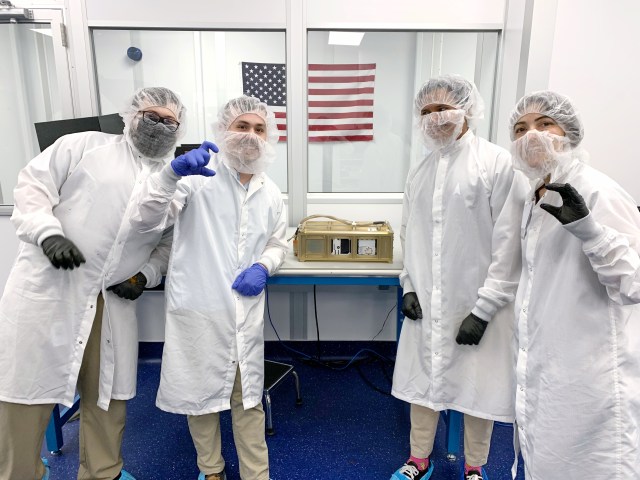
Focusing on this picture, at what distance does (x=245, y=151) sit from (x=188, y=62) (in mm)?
1291

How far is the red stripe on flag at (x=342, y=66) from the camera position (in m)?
2.46

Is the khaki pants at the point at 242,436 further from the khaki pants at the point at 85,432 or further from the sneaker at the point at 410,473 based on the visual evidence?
the sneaker at the point at 410,473

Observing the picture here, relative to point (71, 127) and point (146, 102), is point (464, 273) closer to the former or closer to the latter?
point (146, 102)

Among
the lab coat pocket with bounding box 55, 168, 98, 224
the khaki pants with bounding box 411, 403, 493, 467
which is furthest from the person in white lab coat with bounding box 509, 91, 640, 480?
the lab coat pocket with bounding box 55, 168, 98, 224

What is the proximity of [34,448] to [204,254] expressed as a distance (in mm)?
861

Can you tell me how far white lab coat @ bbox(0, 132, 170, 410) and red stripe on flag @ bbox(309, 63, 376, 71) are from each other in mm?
1363

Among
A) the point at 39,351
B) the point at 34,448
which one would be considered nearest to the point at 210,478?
the point at 34,448

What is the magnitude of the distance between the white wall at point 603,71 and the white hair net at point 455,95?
0.99 meters

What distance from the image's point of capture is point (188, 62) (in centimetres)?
245

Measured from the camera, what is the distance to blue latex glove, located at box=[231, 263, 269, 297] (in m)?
1.46

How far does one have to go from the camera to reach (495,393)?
1.47 meters

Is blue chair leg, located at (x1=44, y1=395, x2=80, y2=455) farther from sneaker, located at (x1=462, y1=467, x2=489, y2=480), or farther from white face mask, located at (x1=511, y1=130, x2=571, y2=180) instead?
white face mask, located at (x1=511, y1=130, x2=571, y2=180)

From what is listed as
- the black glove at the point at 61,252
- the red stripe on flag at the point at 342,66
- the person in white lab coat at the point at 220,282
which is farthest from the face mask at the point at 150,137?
the red stripe on flag at the point at 342,66

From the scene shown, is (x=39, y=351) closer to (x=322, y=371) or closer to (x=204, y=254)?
(x=204, y=254)
